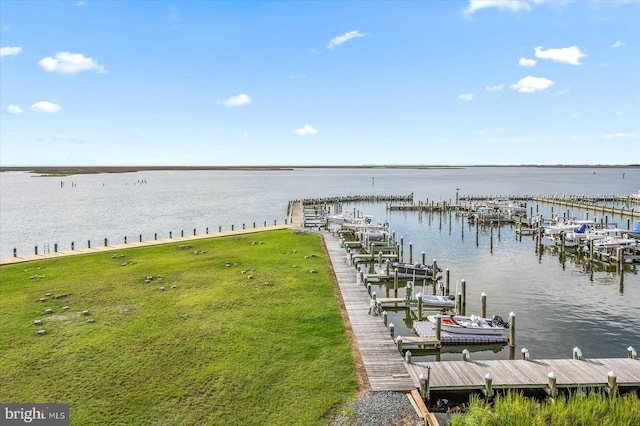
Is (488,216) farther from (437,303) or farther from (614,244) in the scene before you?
(437,303)

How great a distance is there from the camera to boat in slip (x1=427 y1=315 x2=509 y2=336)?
2550 centimetres

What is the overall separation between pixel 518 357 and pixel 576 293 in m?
15.7


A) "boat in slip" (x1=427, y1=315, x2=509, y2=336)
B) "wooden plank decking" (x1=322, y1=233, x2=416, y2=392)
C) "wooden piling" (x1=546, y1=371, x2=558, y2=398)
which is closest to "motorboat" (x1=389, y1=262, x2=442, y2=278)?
"wooden plank decking" (x1=322, y1=233, x2=416, y2=392)

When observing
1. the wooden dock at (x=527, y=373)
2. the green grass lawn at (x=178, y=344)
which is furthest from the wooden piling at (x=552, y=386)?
the green grass lawn at (x=178, y=344)

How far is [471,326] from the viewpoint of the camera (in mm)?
25672

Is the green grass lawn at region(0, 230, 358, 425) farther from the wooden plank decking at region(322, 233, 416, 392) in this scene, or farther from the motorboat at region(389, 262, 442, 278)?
the motorboat at region(389, 262, 442, 278)

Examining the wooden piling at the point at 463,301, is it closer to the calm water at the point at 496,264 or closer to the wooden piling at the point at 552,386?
the calm water at the point at 496,264

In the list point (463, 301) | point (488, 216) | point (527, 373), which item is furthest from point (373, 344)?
point (488, 216)

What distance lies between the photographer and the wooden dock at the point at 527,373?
18672 mm

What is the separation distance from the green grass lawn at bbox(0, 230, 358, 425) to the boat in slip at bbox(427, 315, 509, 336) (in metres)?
6.69

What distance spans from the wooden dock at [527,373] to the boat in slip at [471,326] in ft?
15.7

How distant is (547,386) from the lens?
18.6 metres

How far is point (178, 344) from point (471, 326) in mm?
16879

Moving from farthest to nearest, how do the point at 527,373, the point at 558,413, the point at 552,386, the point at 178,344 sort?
1. the point at 178,344
2. the point at 527,373
3. the point at 552,386
4. the point at 558,413
